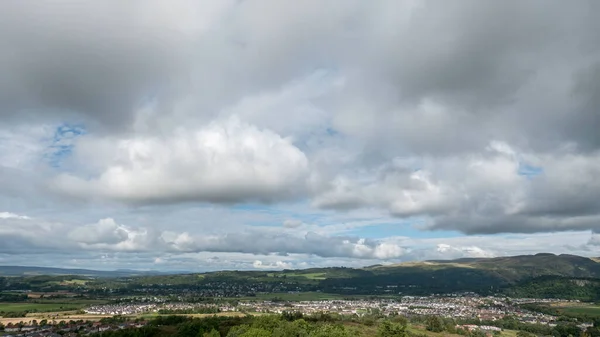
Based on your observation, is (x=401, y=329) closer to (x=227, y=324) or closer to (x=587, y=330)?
(x=227, y=324)

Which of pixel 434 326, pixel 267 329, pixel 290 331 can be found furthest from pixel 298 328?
pixel 434 326

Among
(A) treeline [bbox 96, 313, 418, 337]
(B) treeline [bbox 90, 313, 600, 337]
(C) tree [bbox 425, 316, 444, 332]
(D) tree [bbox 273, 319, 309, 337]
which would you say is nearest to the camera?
(D) tree [bbox 273, 319, 309, 337]

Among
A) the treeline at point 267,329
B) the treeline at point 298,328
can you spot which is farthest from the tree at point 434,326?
the treeline at point 267,329

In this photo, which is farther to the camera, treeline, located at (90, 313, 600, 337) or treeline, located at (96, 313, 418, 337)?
treeline, located at (90, 313, 600, 337)

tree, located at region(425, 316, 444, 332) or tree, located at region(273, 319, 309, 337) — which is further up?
tree, located at region(273, 319, 309, 337)

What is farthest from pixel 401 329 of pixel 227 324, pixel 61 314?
pixel 61 314

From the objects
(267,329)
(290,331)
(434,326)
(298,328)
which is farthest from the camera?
(434,326)

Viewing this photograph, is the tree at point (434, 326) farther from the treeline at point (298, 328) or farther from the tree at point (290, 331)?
the tree at point (290, 331)

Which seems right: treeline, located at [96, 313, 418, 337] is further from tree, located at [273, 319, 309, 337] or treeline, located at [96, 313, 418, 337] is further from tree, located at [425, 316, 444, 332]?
tree, located at [425, 316, 444, 332]

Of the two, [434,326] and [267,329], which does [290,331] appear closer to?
[267,329]

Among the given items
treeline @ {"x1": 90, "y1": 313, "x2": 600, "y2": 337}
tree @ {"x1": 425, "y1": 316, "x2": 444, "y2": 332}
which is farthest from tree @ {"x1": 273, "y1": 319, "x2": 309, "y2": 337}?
tree @ {"x1": 425, "y1": 316, "x2": 444, "y2": 332}

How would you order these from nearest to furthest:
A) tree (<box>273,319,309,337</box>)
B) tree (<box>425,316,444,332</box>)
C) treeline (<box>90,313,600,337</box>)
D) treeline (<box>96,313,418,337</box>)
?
tree (<box>273,319,309,337</box>) → treeline (<box>96,313,418,337</box>) → treeline (<box>90,313,600,337</box>) → tree (<box>425,316,444,332</box>)
